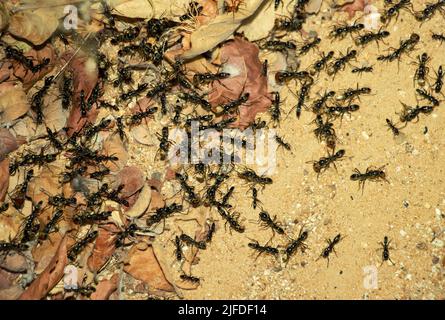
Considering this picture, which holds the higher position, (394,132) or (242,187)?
(394,132)

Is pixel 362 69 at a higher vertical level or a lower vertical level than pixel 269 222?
higher

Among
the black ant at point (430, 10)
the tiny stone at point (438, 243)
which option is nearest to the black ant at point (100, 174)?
the tiny stone at point (438, 243)

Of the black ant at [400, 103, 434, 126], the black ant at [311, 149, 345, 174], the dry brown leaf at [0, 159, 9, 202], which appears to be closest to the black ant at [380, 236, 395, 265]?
the black ant at [311, 149, 345, 174]

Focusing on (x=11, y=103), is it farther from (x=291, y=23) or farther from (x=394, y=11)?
(x=394, y=11)

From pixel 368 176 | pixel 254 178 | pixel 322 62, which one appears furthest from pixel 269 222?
pixel 322 62

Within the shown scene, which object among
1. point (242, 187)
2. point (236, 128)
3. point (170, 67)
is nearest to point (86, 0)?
point (170, 67)
